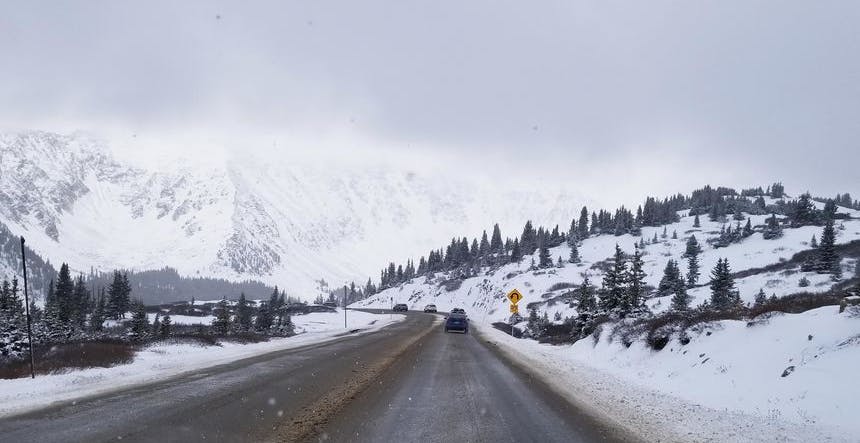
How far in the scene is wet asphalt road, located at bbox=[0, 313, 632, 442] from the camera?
367 inches

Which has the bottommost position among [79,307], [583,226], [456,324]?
[79,307]

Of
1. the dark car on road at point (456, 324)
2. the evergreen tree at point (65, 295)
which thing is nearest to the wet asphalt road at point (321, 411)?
the dark car on road at point (456, 324)

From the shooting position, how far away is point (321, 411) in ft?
37.0

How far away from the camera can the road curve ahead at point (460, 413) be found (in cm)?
947

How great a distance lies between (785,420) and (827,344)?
3227 millimetres

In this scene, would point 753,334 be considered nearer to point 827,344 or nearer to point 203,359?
point 827,344

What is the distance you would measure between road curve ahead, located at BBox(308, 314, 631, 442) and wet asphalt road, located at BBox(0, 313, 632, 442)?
19mm

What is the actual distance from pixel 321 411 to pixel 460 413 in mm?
2675

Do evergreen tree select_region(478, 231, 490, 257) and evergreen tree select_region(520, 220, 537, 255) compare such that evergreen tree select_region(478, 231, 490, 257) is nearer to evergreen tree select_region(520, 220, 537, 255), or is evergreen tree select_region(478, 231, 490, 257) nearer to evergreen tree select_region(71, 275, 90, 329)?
evergreen tree select_region(520, 220, 537, 255)

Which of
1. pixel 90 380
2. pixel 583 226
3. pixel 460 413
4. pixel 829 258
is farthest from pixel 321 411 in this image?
pixel 583 226

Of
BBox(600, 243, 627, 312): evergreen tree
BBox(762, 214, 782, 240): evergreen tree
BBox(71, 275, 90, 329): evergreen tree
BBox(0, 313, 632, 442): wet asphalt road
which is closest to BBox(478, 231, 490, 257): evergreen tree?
BBox(762, 214, 782, 240): evergreen tree

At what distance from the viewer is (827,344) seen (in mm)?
12992

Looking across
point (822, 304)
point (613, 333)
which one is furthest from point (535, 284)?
point (822, 304)

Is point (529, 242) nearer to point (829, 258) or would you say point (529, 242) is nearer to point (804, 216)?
point (804, 216)
